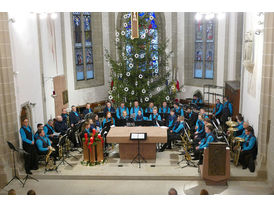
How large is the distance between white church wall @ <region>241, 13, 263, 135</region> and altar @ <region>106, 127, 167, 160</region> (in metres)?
2.96

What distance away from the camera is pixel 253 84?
10.8m

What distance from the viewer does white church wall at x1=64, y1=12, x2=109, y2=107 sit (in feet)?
51.4

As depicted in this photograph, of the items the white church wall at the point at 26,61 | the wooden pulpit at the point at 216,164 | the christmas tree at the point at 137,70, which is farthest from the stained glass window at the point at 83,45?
the wooden pulpit at the point at 216,164

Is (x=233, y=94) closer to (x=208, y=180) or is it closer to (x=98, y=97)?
(x=208, y=180)

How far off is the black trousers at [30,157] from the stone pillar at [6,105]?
44 centimetres

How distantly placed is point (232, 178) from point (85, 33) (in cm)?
1103

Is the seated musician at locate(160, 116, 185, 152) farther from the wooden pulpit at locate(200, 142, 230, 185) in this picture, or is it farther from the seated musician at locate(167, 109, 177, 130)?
the wooden pulpit at locate(200, 142, 230, 185)

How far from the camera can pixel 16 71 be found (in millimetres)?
10672

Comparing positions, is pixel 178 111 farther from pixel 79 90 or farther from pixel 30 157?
pixel 30 157

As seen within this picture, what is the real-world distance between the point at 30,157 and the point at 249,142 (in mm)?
6757

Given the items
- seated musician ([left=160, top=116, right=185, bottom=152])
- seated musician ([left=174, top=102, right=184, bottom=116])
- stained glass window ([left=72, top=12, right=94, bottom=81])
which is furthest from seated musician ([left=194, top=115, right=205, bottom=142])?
stained glass window ([left=72, top=12, right=94, bottom=81])

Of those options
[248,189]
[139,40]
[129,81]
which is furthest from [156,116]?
[248,189]

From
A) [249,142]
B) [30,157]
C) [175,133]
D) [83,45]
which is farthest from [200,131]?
[83,45]

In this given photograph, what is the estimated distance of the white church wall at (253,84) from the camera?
1004cm
